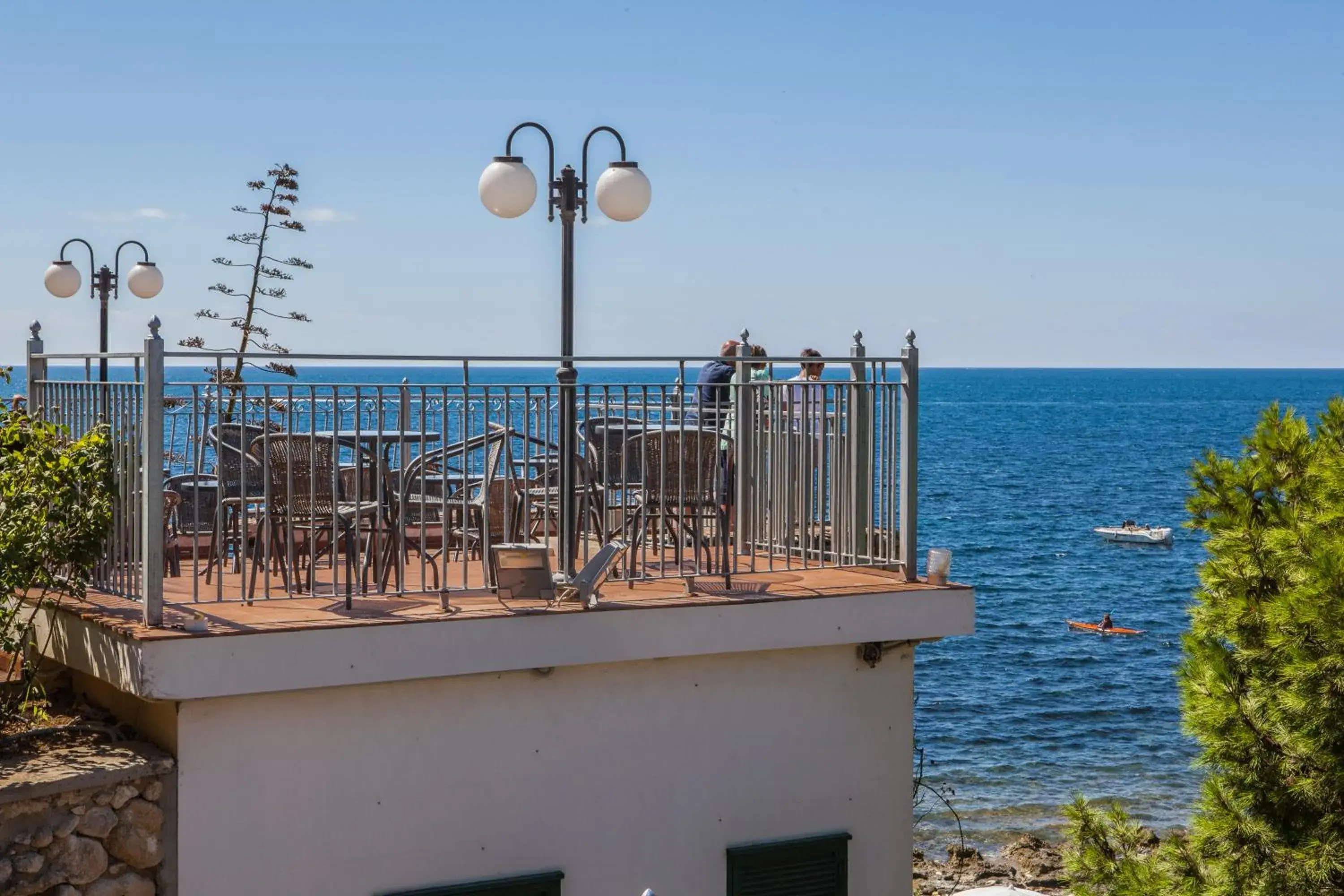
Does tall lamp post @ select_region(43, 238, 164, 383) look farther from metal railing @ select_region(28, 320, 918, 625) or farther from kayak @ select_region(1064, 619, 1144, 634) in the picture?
kayak @ select_region(1064, 619, 1144, 634)

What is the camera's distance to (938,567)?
29.2 feet

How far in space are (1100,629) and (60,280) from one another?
28.5 meters

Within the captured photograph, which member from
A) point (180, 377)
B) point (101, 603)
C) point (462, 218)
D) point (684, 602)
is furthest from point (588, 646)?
point (180, 377)

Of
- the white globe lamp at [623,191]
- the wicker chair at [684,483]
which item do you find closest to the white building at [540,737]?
the wicker chair at [684,483]

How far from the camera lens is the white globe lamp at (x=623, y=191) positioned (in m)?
8.57

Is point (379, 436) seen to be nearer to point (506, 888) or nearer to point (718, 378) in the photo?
point (506, 888)

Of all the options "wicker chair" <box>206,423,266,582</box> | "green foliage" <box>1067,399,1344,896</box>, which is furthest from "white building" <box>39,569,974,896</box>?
"green foliage" <box>1067,399,1344,896</box>

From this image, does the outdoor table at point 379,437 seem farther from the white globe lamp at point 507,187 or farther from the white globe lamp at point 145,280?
the white globe lamp at point 145,280

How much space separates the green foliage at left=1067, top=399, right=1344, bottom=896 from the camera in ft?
22.2

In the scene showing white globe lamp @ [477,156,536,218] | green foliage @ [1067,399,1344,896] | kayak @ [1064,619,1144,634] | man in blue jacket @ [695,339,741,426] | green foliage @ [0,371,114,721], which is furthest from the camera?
kayak @ [1064,619,1144,634]

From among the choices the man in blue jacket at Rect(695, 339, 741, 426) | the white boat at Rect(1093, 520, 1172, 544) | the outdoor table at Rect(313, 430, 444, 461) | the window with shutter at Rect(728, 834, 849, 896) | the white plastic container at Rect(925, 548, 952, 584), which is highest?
the man in blue jacket at Rect(695, 339, 741, 426)

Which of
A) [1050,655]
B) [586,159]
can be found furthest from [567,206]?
[1050,655]

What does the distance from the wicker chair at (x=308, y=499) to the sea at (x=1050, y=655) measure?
0.44 meters

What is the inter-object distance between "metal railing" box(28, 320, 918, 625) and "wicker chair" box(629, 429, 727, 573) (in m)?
0.02
